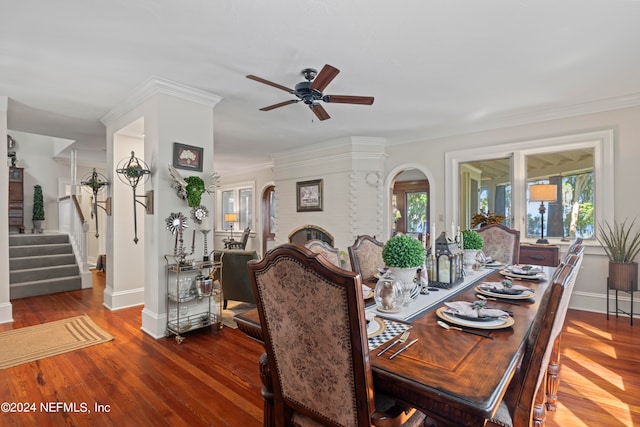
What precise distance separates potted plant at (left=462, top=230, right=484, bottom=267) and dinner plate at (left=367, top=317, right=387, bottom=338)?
1.48 meters

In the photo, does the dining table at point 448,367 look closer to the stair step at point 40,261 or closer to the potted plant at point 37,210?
the stair step at point 40,261

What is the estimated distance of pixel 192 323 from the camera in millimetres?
3107

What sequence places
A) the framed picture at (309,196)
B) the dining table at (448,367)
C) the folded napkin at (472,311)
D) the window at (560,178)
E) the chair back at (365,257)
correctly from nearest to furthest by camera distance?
the dining table at (448,367) < the folded napkin at (472,311) < the chair back at (365,257) < the window at (560,178) < the framed picture at (309,196)

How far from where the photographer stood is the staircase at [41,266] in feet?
15.0

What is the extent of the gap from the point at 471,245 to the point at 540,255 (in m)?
1.89

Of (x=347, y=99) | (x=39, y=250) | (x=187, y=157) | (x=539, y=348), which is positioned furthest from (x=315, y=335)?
(x=39, y=250)

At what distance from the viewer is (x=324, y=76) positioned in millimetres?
2379

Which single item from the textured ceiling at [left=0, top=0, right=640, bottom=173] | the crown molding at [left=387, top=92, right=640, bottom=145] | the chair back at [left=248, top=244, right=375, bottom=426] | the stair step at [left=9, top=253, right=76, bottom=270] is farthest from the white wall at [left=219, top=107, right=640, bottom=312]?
the chair back at [left=248, top=244, right=375, bottom=426]

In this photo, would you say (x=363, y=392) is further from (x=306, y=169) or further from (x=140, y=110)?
(x=306, y=169)

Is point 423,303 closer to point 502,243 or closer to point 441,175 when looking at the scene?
point 502,243

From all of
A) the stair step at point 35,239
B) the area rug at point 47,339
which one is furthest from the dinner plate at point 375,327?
the stair step at point 35,239

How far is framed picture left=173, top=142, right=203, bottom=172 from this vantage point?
10.1 feet

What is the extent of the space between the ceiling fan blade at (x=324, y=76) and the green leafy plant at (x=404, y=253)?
1.38m

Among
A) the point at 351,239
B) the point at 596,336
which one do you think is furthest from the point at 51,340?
the point at 596,336
